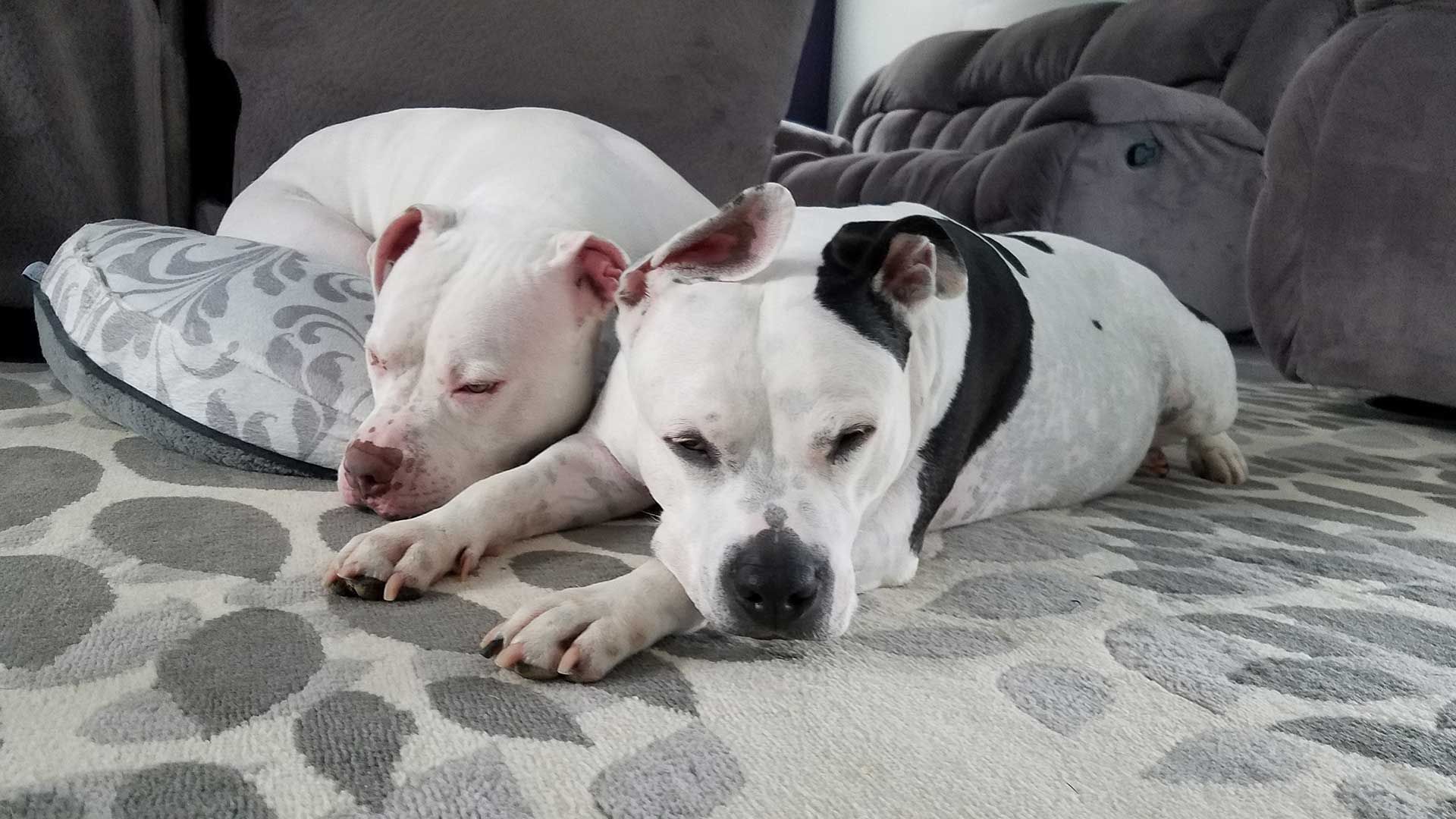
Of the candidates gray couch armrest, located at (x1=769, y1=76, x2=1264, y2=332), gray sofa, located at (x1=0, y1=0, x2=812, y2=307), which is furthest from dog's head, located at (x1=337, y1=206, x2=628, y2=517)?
gray couch armrest, located at (x1=769, y1=76, x2=1264, y2=332)

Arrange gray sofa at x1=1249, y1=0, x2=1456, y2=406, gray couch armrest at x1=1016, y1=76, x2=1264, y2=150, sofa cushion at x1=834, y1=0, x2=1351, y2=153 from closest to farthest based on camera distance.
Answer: gray sofa at x1=1249, y1=0, x2=1456, y2=406 → gray couch armrest at x1=1016, y1=76, x2=1264, y2=150 → sofa cushion at x1=834, y1=0, x2=1351, y2=153

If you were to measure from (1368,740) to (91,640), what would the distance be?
115 centimetres

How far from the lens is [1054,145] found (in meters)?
3.83

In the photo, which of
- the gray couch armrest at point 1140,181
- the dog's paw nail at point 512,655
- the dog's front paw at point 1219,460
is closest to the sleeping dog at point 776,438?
the dog's paw nail at point 512,655

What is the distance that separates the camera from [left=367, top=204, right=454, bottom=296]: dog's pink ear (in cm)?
164

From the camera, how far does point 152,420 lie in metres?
1.65

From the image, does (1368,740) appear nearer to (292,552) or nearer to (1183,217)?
(292,552)

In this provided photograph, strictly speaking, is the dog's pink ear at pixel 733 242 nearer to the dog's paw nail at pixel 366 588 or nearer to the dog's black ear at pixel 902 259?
the dog's black ear at pixel 902 259

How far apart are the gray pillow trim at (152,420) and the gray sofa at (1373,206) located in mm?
2654

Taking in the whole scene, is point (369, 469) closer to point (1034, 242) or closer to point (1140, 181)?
Answer: point (1034, 242)

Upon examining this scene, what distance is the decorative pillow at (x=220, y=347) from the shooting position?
1.58m

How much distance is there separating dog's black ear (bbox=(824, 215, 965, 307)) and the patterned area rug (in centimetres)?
38

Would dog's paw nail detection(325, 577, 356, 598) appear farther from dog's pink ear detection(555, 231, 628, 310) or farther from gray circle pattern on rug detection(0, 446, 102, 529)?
dog's pink ear detection(555, 231, 628, 310)

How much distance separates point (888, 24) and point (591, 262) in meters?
6.08
